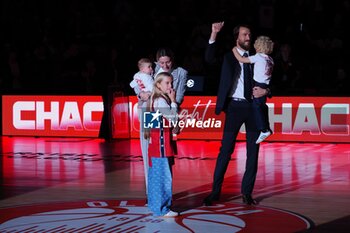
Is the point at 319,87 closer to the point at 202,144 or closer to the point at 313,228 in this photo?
the point at 202,144

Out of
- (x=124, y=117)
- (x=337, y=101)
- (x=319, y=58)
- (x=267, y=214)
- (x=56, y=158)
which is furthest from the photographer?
(x=319, y=58)

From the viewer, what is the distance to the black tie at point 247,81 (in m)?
10.2

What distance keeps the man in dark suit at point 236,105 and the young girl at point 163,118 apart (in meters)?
0.91

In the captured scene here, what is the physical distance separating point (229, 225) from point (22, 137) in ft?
40.6

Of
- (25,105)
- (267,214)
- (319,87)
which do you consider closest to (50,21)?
(25,105)

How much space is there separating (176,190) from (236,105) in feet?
6.41

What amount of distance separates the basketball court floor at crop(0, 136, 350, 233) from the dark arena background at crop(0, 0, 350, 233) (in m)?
0.02

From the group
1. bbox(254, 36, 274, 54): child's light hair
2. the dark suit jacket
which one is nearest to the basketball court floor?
the dark suit jacket

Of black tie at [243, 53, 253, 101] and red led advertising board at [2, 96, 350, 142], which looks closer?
black tie at [243, 53, 253, 101]

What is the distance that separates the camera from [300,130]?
18.7m

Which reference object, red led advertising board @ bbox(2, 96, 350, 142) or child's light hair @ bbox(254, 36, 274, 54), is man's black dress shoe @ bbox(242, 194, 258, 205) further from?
red led advertising board @ bbox(2, 96, 350, 142)

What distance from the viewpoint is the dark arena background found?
9.66 metres

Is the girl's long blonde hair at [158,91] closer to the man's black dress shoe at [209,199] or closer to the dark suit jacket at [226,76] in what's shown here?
the dark suit jacket at [226,76]

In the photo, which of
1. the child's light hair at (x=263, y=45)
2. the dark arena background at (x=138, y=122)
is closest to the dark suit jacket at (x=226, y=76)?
the child's light hair at (x=263, y=45)
